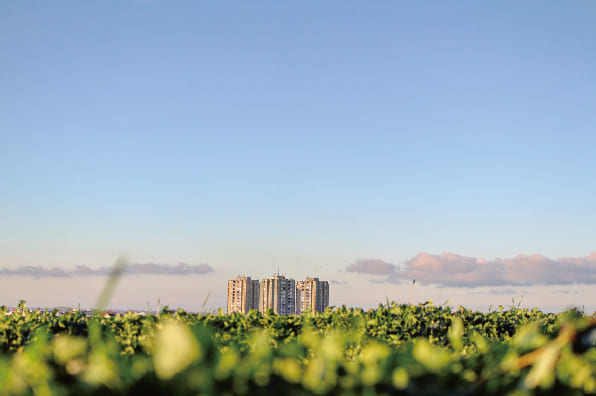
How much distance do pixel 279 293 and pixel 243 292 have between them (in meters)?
8.85

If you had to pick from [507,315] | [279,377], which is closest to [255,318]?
[507,315]

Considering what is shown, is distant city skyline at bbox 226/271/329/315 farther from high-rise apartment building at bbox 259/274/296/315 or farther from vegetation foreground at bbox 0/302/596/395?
vegetation foreground at bbox 0/302/596/395

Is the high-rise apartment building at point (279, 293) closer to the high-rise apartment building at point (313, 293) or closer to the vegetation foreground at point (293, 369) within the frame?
the high-rise apartment building at point (313, 293)

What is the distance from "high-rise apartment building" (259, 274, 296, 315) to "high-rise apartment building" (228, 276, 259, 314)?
209 cm

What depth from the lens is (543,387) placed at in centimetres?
224

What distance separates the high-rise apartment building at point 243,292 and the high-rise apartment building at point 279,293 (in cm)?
209

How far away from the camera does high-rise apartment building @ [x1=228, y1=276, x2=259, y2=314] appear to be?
→ 119 metres

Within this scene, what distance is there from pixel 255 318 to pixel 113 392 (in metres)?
7.62

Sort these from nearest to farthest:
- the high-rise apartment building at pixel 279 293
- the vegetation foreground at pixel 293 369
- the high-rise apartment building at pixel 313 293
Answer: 1. the vegetation foreground at pixel 293 369
2. the high-rise apartment building at pixel 313 293
3. the high-rise apartment building at pixel 279 293

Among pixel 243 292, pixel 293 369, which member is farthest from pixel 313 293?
pixel 293 369

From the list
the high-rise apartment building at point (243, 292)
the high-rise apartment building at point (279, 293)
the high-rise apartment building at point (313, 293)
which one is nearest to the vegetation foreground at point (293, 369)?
the high-rise apartment building at point (313, 293)

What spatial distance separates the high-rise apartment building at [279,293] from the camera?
12269 cm

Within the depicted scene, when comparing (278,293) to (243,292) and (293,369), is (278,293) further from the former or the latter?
(293,369)

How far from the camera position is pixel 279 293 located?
123 meters
